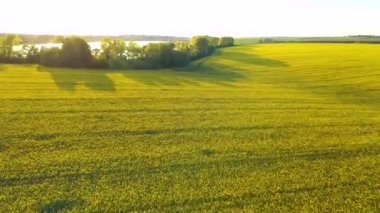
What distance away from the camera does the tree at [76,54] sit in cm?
7381

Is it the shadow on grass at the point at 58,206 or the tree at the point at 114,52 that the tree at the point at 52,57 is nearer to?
the tree at the point at 114,52

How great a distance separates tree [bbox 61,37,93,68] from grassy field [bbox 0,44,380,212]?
101 feet

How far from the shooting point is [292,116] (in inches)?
1251

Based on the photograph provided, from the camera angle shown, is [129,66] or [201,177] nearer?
[201,177]

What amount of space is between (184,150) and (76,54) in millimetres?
57514

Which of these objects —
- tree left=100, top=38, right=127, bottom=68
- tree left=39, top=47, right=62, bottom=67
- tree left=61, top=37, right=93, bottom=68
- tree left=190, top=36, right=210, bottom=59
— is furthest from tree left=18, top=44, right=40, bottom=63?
tree left=190, top=36, right=210, bottom=59

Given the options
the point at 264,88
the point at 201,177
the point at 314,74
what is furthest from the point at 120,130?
the point at 314,74

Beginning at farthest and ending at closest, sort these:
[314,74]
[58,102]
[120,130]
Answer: [314,74] → [58,102] → [120,130]

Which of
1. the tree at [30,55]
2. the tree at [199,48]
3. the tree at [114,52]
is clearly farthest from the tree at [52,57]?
the tree at [199,48]

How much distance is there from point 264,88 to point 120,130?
1091 inches

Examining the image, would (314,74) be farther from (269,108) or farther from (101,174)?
(101,174)

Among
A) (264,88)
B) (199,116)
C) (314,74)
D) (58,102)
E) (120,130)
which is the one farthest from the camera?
(314,74)

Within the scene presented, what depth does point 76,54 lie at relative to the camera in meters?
74.3

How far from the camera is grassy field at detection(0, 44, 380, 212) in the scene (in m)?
15.5
